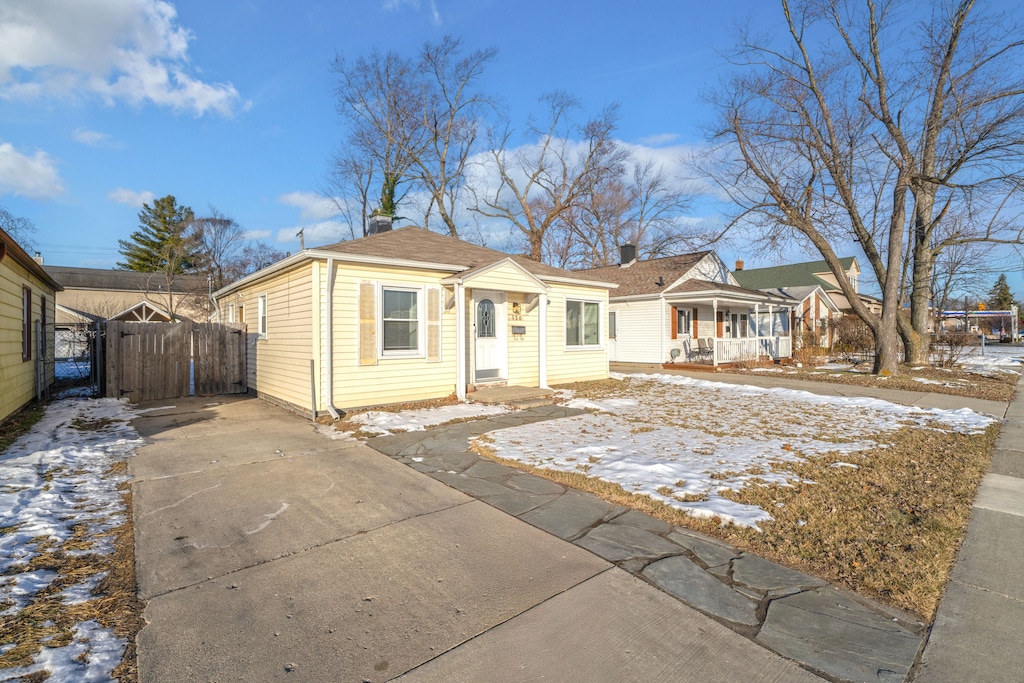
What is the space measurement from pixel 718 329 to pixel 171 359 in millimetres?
19599

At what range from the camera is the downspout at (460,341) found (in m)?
9.81

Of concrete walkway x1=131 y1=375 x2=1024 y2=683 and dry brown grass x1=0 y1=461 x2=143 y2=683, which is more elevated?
dry brown grass x1=0 y1=461 x2=143 y2=683

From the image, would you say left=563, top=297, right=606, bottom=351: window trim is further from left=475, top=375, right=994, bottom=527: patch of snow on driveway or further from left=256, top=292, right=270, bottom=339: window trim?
left=256, top=292, right=270, bottom=339: window trim

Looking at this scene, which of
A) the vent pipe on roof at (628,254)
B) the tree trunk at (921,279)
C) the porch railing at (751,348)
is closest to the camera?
the tree trunk at (921,279)

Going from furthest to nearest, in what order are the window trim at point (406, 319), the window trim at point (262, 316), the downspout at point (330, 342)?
the window trim at point (262, 316) → the window trim at point (406, 319) → the downspout at point (330, 342)

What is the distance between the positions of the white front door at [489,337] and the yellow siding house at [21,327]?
742 cm

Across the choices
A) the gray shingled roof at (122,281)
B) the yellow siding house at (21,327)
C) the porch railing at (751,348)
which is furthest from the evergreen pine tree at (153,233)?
the porch railing at (751,348)

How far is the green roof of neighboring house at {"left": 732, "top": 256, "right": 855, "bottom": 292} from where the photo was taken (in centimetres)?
3431

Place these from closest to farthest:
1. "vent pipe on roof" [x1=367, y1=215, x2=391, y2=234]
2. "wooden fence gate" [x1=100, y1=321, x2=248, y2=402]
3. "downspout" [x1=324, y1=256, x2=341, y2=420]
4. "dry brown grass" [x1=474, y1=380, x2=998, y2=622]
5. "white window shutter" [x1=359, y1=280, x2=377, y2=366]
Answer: "dry brown grass" [x1=474, y1=380, x2=998, y2=622] → "downspout" [x1=324, y1=256, x2=341, y2=420] → "white window shutter" [x1=359, y1=280, x2=377, y2=366] → "wooden fence gate" [x1=100, y1=321, x2=248, y2=402] → "vent pipe on roof" [x1=367, y1=215, x2=391, y2=234]

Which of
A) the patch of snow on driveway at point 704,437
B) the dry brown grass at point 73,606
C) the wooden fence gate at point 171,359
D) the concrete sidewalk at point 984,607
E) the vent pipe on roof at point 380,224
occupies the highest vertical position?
the vent pipe on roof at point 380,224

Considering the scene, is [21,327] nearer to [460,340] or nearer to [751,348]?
[460,340]

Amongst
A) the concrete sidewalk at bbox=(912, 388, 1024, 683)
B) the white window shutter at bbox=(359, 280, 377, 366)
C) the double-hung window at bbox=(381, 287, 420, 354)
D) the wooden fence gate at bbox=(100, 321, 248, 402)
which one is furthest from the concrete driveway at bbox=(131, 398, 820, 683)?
the wooden fence gate at bbox=(100, 321, 248, 402)

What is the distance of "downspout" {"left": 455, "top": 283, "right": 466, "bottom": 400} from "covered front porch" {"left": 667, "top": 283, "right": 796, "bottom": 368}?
10.8 m

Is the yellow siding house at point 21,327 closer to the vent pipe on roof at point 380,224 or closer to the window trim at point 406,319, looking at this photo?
the window trim at point 406,319
